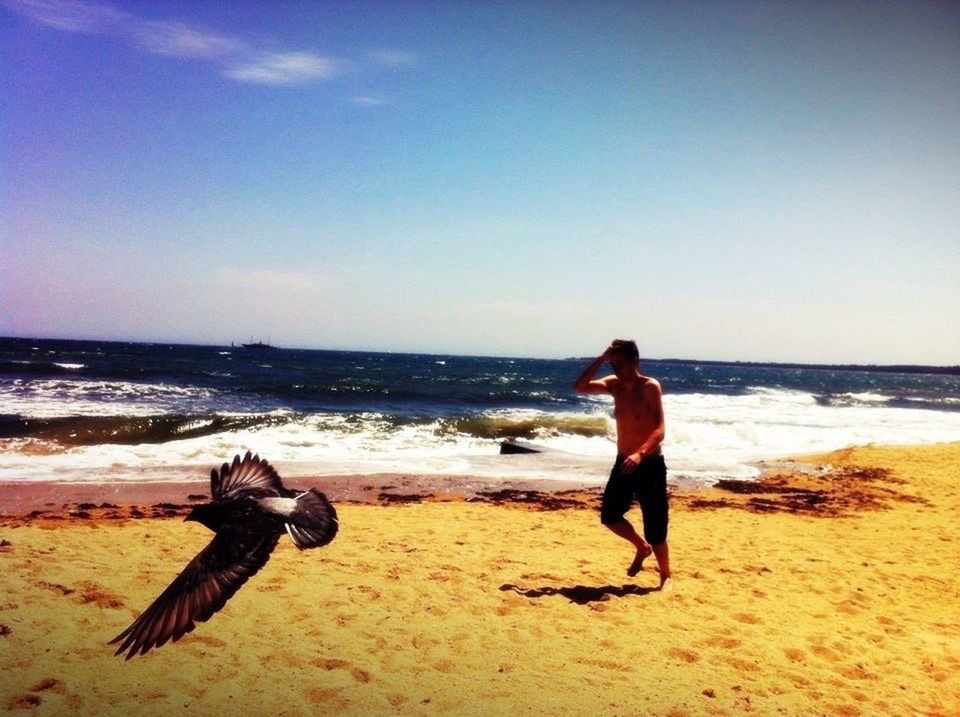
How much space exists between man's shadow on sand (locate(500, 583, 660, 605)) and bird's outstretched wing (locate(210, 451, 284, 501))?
7.06ft

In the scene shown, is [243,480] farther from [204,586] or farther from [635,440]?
[635,440]

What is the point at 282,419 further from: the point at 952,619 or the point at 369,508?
the point at 952,619

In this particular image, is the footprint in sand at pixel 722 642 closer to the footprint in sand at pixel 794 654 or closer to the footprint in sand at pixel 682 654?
the footprint in sand at pixel 682 654

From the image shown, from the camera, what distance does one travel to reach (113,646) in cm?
366

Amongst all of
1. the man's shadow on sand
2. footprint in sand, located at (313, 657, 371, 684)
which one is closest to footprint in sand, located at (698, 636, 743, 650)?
the man's shadow on sand

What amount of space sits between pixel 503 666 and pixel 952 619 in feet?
11.8

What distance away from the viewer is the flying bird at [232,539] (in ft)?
8.77

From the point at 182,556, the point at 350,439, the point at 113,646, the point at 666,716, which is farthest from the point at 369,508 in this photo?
the point at 350,439

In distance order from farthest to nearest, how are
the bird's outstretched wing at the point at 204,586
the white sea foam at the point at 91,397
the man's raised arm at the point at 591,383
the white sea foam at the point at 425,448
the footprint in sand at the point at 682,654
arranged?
the white sea foam at the point at 91,397, the white sea foam at the point at 425,448, the man's raised arm at the point at 591,383, the footprint in sand at the point at 682,654, the bird's outstretched wing at the point at 204,586

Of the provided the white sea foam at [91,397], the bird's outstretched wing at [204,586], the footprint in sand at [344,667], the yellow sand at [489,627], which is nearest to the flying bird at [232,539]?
the bird's outstretched wing at [204,586]

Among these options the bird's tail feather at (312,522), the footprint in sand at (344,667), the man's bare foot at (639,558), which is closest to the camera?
the bird's tail feather at (312,522)

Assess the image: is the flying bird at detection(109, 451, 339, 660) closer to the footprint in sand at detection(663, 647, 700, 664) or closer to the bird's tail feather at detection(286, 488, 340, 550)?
the bird's tail feather at detection(286, 488, 340, 550)

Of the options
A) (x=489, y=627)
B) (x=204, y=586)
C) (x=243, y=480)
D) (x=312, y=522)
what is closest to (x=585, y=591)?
(x=489, y=627)

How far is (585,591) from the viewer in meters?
4.94
